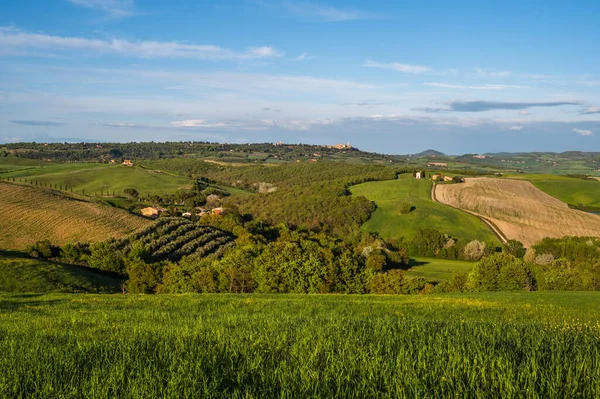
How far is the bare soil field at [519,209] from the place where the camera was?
10894 centimetres

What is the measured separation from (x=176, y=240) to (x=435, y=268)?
52624mm

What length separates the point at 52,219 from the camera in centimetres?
9594

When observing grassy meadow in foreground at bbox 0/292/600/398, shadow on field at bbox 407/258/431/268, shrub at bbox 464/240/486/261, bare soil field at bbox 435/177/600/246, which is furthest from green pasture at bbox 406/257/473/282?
grassy meadow in foreground at bbox 0/292/600/398

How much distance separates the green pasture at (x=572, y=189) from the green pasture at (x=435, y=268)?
185 ft

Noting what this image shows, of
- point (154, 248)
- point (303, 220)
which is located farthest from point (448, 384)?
point (303, 220)

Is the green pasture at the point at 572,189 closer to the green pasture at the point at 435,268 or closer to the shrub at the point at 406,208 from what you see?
the shrub at the point at 406,208

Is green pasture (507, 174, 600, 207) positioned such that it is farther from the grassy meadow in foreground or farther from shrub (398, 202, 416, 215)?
the grassy meadow in foreground

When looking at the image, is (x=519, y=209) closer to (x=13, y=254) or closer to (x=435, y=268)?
(x=435, y=268)

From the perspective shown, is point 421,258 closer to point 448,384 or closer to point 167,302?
point 167,302

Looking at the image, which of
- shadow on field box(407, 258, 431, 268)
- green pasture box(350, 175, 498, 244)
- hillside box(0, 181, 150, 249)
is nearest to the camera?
hillside box(0, 181, 150, 249)

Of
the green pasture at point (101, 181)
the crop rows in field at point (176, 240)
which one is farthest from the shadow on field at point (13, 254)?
the green pasture at point (101, 181)

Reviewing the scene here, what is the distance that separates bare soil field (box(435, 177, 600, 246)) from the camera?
10894cm

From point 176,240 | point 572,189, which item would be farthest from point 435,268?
point 572,189

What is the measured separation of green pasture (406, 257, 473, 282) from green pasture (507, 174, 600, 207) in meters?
56.4
